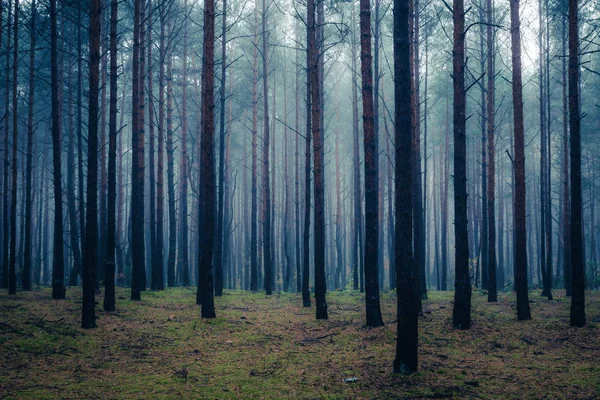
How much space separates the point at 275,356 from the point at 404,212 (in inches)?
133

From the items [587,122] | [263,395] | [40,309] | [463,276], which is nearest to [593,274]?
[587,122]

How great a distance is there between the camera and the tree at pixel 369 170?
8.95 metres

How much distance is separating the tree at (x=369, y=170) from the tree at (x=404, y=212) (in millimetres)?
2819

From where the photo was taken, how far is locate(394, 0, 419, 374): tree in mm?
5801

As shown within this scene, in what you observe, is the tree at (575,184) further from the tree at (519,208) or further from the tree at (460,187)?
the tree at (460,187)

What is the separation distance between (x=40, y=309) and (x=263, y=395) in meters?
7.29

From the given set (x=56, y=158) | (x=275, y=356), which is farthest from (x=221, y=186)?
(x=275, y=356)

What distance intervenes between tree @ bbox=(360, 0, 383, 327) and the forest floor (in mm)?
664

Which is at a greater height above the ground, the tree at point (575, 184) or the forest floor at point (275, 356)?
the tree at point (575, 184)

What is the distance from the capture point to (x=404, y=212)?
5.95 m

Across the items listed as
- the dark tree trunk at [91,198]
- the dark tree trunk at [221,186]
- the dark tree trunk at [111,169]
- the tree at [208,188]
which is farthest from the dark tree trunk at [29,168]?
the tree at [208,188]

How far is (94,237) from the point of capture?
8234 mm

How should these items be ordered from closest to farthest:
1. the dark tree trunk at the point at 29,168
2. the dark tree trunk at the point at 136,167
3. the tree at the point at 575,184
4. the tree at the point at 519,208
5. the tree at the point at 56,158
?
1. the tree at the point at 575,184
2. the tree at the point at 519,208
3. the tree at the point at 56,158
4. the dark tree trunk at the point at 136,167
5. the dark tree trunk at the point at 29,168

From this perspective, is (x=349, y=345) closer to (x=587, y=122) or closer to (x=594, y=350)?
(x=594, y=350)
